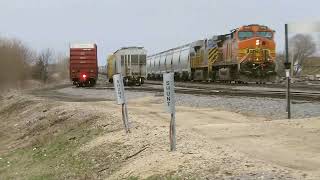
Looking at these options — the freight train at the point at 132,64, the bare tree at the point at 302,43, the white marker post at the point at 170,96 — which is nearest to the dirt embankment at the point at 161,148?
the white marker post at the point at 170,96

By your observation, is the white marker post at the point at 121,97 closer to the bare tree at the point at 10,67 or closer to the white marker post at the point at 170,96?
the white marker post at the point at 170,96

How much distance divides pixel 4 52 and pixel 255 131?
83.5 ft

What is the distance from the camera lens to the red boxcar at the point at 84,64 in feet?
174

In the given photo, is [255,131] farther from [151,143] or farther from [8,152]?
[8,152]

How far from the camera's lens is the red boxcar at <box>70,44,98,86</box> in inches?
2092

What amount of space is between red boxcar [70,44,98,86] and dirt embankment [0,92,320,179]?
31.5 meters

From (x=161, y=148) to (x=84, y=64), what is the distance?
43.0m

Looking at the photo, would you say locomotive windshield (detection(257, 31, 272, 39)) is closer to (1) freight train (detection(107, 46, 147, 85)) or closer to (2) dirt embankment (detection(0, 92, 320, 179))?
(1) freight train (detection(107, 46, 147, 85))

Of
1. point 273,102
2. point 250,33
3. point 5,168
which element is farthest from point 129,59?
point 5,168

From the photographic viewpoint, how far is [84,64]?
176 feet

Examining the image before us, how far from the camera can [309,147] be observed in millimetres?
10758

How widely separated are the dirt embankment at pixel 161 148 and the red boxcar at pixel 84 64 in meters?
31.5

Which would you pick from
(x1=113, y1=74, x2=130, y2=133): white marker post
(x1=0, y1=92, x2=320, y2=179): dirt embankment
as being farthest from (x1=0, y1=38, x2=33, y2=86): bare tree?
(x1=113, y1=74, x2=130, y2=133): white marker post

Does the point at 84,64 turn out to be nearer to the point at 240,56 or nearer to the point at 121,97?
the point at 240,56
